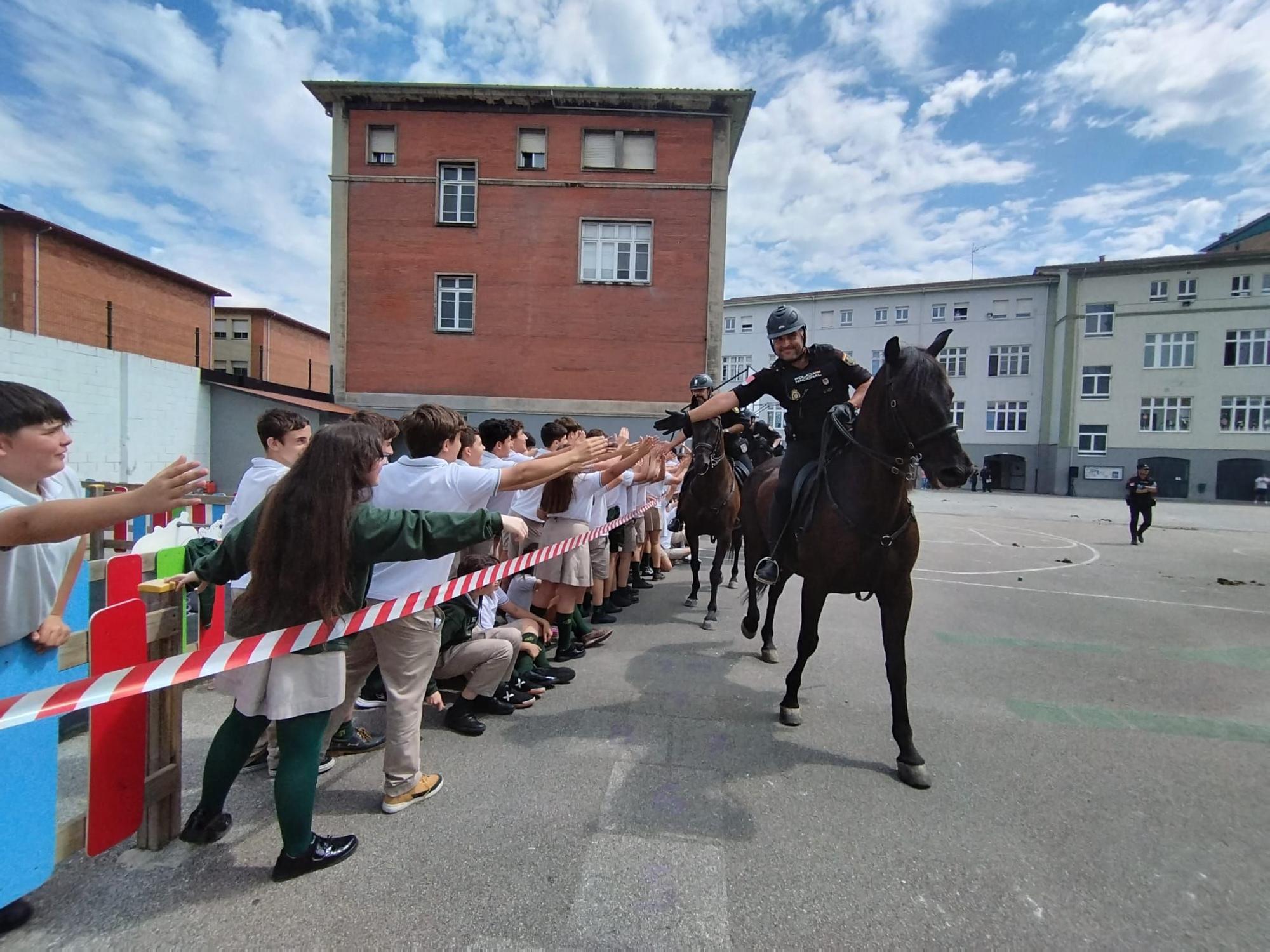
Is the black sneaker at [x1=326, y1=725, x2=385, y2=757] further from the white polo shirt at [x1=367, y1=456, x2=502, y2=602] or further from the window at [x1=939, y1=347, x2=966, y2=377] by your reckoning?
the window at [x1=939, y1=347, x2=966, y2=377]

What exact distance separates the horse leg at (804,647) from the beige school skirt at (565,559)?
186cm

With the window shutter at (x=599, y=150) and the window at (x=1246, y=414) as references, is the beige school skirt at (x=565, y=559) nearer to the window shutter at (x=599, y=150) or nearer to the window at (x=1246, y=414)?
the window shutter at (x=599, y=150)

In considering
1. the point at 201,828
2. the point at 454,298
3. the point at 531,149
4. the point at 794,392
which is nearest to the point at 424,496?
the point at 201,828

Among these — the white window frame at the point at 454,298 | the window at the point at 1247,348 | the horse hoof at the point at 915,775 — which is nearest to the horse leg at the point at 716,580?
the horse hoof at the point at 915,775

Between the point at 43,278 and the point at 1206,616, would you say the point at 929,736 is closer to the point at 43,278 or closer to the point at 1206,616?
the point at 1206,616

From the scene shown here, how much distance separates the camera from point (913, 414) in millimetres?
3504

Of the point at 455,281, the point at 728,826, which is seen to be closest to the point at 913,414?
the point at 728,826

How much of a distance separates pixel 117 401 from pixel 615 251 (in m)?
15.5

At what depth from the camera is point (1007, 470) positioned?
140 ft

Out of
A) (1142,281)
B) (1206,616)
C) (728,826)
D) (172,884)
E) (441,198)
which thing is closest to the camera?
(172,884)

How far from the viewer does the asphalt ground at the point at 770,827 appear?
7.59 ft

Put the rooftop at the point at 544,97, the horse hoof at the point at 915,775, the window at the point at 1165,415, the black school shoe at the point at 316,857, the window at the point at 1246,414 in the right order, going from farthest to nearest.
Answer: the window at the point at 1165,415 → the window at the point at 1246,414 → the rooftop at the point at 544,97 → the horse hoof at the point at 915,775 → the black school shoe at the point at 316,857

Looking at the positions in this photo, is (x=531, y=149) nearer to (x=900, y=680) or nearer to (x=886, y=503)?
(x=886, y=503)

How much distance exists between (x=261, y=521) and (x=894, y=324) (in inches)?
1972
